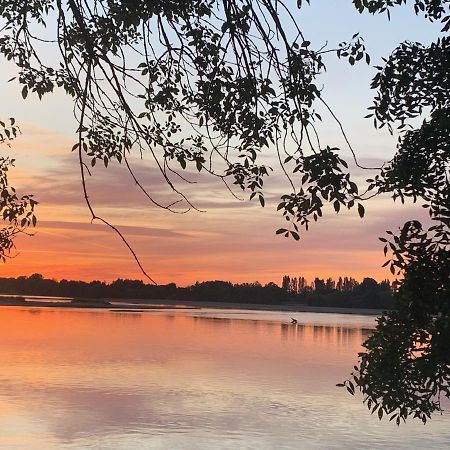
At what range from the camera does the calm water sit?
846 inches

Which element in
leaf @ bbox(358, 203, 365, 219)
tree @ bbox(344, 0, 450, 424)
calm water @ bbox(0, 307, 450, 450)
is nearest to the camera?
leaf @ bbox(358, 203, 365, 219)

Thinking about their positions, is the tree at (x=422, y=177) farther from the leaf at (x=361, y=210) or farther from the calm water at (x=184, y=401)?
the calm water at (x=184, y=401)

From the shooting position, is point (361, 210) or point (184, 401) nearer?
point (361, 210)

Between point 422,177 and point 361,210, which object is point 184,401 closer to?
point 422,177

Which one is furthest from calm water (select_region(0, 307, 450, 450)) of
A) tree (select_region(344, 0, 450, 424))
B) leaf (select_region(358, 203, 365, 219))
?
leaf (select_region(358, 203, 365, 219))

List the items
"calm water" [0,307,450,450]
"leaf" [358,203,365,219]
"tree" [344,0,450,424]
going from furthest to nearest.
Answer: "calm water" [0,307,450,450] < "tree" [344,0,450,424] < "leaf" [358,203,365,219]

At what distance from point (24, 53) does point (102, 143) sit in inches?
54.3

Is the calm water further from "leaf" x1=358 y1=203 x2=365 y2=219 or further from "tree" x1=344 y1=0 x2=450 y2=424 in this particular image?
"leaf" x1=358 y1=203 x2=365 y2=219

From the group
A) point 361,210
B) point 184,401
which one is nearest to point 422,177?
point 361,210

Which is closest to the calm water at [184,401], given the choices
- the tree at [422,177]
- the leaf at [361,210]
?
the tree at [422,177]

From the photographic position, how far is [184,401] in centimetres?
2739

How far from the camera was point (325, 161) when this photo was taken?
560 cm

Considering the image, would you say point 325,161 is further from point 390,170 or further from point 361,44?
point 390,170

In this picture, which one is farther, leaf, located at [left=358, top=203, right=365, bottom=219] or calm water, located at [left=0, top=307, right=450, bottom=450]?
calm water, located at [left=0, top=307, right=450, bottom=450]
